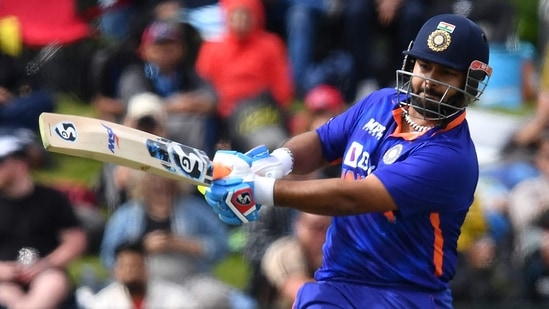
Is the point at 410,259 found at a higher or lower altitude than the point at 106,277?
higher

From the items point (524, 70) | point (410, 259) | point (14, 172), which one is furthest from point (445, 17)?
point (524, 70)

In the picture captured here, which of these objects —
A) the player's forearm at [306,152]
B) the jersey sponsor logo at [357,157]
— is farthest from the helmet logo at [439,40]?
the player's forearm at [306,152]

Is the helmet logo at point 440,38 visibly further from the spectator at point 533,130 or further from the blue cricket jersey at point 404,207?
the spectator at point 533,130

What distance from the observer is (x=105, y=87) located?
35.4 ft

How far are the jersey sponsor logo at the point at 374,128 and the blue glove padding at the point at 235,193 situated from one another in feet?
2.23

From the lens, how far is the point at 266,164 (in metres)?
5.84

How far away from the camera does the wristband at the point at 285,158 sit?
6.02 m

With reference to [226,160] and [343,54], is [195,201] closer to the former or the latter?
[343,54]

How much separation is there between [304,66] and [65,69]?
221cm

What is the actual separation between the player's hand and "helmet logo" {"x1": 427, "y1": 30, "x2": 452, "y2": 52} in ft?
2.88

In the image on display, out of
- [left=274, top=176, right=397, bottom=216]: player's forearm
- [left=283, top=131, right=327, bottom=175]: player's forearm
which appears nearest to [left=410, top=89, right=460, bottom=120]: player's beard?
[left=274, top=176, right=397, bottom=216]: player's forearm

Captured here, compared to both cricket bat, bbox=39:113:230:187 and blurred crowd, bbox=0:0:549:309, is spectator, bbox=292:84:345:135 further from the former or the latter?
cricket bat, bbox=39:113:230:187

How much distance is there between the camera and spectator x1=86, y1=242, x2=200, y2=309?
8703 mm

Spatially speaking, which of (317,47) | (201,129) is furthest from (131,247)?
(317,47)
